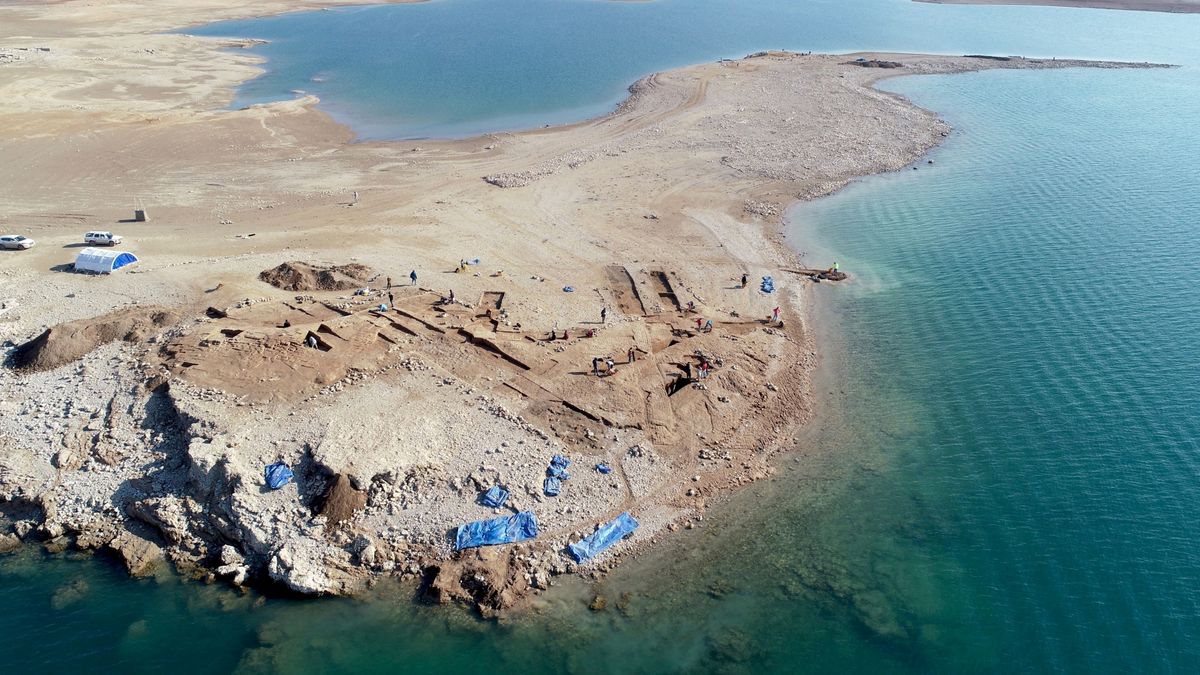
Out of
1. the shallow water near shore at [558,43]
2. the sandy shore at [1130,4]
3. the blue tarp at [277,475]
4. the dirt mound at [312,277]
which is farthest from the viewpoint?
the sandy shore at [1130,4]

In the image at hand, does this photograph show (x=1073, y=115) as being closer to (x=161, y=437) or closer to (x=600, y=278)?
(x=600, y=278)

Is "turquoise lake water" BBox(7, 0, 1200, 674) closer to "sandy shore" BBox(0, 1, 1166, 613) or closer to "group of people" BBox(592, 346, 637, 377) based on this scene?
"sandy shore" BBox(0, 1, 1166, 613)

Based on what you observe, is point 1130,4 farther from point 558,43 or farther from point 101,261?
point 101,261

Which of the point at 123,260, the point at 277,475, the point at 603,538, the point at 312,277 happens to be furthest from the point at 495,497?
the point at 123,260

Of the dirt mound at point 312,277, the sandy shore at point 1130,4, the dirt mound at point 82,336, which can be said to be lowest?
the dirt mound at point 82,336

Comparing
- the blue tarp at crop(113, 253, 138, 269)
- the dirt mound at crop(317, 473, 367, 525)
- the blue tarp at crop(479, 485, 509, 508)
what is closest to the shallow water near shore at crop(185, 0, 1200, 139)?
the blue tarp at crop(113, 253, 138, 269)

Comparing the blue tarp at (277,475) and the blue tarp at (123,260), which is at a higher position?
the blue tarp at (123,260)

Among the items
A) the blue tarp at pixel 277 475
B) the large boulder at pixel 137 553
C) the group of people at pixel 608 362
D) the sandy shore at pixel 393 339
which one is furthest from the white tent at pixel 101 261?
the group of people at pixel 608 362

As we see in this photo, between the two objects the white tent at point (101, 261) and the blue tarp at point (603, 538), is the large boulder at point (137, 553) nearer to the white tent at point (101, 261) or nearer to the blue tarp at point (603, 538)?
the blue tarp at point (603, 538)
